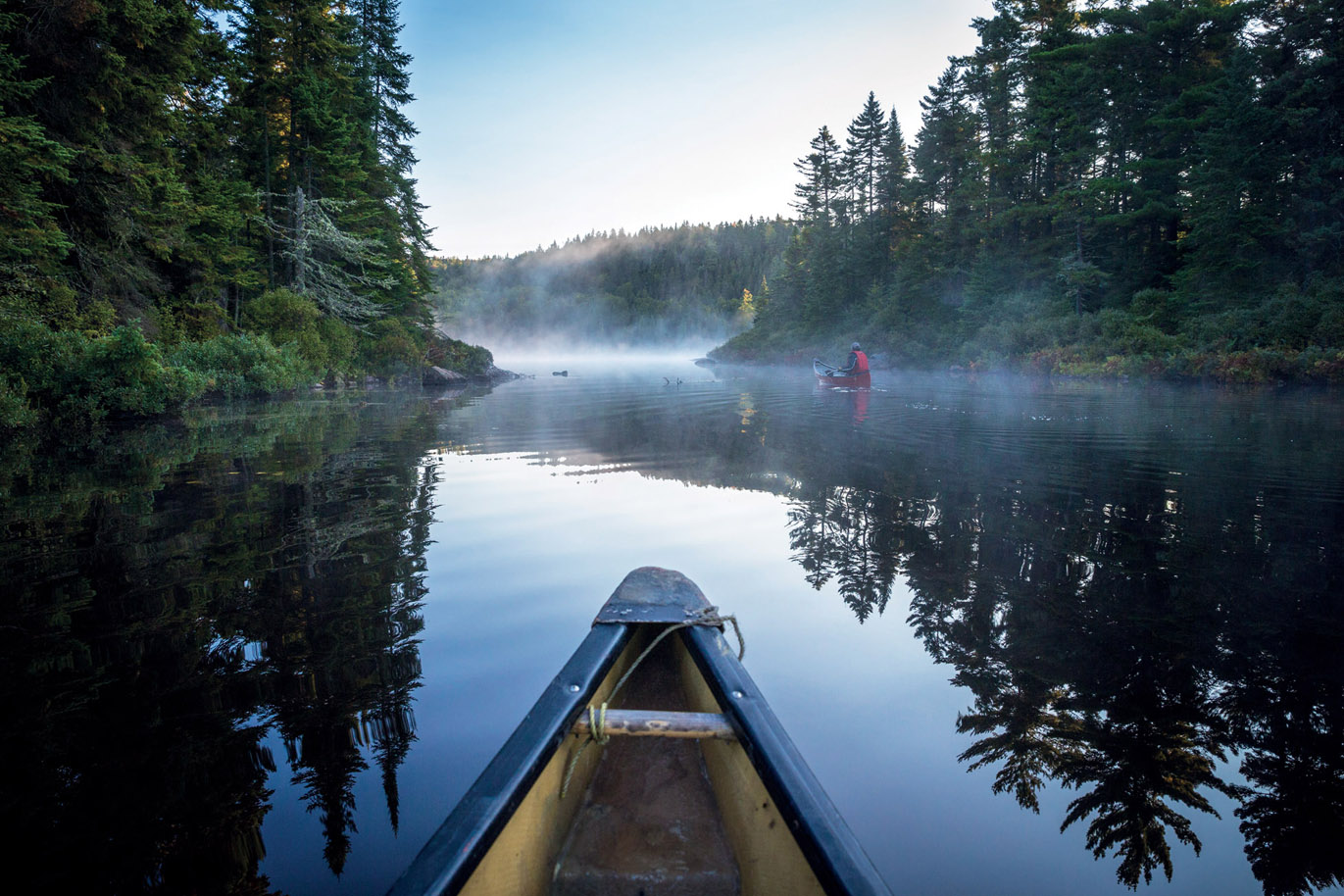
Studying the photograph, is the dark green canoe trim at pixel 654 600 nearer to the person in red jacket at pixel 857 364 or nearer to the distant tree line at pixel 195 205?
the distant tree line at pixel 195 205

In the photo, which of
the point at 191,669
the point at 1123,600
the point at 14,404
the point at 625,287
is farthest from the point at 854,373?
the point at 625,287

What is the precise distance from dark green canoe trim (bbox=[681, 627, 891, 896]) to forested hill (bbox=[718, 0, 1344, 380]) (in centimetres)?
2459

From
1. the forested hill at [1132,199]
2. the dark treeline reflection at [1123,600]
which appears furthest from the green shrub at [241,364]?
the forested hill at [1132,199]

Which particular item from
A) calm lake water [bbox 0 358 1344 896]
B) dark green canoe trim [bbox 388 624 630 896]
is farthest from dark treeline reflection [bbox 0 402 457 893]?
dark green canoe trim [bbox 388 624 630 896]

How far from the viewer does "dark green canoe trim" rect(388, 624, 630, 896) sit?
139 cm

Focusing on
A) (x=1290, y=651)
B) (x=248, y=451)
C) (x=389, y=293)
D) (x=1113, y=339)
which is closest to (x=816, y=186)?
(x=1113, y=339)

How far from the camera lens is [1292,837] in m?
2.30

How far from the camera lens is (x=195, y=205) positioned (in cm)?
1883

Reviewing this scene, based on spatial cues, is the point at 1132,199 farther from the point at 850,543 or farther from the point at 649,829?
the point at 649,829

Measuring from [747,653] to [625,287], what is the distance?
14365cm

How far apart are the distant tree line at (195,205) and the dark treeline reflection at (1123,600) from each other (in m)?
12.5

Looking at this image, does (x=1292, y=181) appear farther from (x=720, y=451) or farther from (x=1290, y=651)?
(x=1290, y=651)

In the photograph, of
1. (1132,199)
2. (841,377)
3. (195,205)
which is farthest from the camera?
(1132,199)

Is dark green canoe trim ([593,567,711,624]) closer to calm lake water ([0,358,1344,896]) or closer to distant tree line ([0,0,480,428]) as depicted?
calm lake water ([0,358,1344,896])
